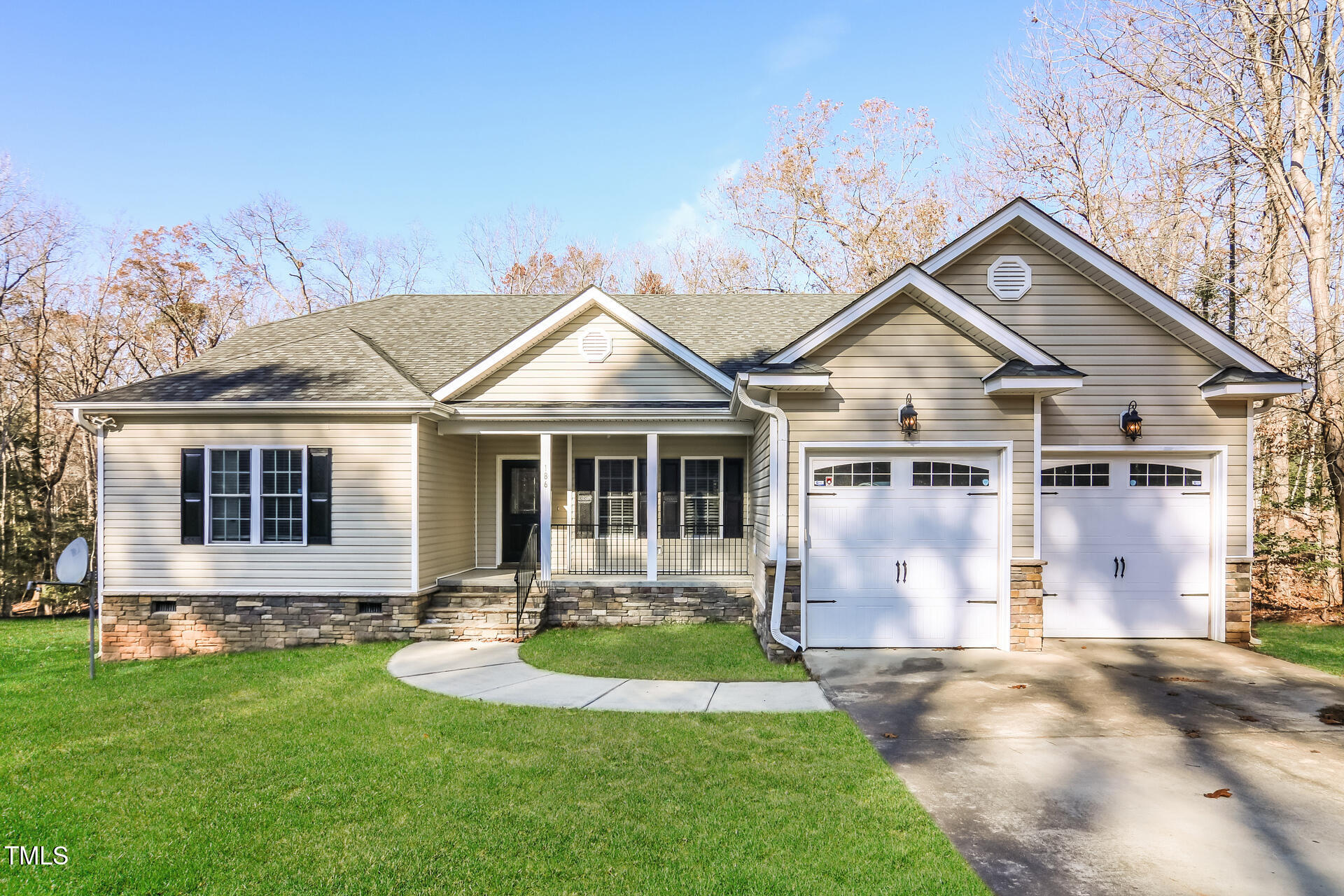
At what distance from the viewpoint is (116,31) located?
13102 millimetres

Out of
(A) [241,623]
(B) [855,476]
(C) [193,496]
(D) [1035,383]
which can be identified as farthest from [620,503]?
(D) [1035,383]

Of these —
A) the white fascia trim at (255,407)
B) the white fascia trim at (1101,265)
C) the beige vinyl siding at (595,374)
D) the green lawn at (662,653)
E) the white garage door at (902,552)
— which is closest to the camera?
the green lawn at (662,653)

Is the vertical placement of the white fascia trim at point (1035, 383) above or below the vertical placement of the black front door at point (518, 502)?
above

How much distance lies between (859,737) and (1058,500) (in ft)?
17.2

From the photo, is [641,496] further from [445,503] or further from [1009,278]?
[1009,278]

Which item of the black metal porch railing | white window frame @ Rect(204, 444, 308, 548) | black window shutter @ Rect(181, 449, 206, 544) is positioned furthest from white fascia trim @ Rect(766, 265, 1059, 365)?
black window shutter @ Rect(181, 449, 206, 544)

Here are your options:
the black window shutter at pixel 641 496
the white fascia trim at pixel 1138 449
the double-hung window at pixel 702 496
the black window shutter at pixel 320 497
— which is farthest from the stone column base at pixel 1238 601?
the black window shutter at pixel 320 497

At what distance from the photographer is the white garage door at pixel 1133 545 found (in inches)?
370

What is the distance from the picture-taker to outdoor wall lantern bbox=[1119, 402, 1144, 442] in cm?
910

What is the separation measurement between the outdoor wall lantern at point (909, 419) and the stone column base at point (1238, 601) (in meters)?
4.55

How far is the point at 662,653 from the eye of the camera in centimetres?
923

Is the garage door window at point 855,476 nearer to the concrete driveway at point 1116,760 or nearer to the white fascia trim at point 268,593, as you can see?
the concrete driveway at point 1116,760

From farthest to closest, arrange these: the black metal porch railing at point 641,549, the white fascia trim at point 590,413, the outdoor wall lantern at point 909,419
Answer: the black metal porch railing at point 641,549 < the white fascia trim at point 590,413 < the outdoor wall lantern at point 909,419

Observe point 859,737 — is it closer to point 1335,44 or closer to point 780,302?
point 780,302
